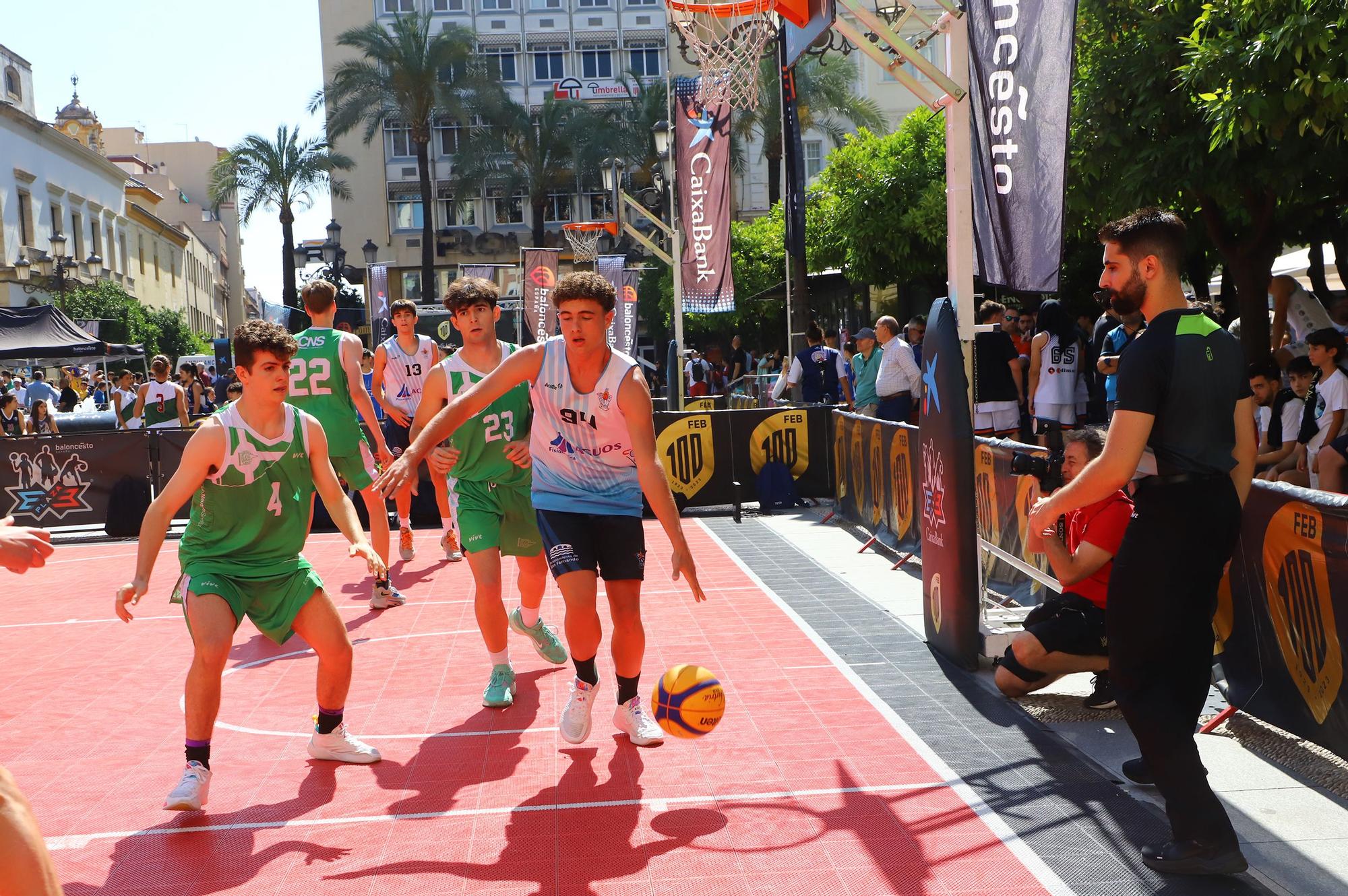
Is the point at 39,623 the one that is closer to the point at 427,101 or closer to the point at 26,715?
the point at 26,715

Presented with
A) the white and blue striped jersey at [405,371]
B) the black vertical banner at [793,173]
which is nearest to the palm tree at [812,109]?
the black vertical banner at [793,173]

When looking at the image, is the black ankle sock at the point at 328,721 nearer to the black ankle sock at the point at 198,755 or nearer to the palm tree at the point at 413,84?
the black ankle sock at the point at 198,755

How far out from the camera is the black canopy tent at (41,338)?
20.1 metres

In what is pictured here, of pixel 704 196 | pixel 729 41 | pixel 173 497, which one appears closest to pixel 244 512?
pixel 173 497

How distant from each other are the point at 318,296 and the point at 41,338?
1376 centimetres

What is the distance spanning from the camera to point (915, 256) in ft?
90.9

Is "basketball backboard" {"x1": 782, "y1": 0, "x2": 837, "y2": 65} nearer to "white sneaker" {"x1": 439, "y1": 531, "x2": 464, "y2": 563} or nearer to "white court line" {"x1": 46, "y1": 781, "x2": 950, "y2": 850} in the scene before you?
"white court line" {"x1": 46, "y1": 781, "x2": 950, "y2": 850}

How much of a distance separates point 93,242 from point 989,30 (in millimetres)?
69047

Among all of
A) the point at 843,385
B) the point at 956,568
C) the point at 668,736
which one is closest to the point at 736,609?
the point at 956,568

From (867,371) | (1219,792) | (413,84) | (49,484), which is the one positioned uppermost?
(413,84)

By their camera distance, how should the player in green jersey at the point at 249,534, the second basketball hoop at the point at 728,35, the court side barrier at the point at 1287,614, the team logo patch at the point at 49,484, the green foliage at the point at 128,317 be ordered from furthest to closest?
1. the green foliage at the point at 128,317
2. the team logo patch at the point at 49,484
3. the second basketball hoop at the point at 728,35
4. the player in green jersey at the point at 249,534
5. the court side barrier at the point at 1287,614

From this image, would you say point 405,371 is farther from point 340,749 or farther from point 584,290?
→ point 584,290

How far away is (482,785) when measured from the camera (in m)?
5.19

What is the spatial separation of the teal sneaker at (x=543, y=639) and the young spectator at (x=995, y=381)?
5724 mm
